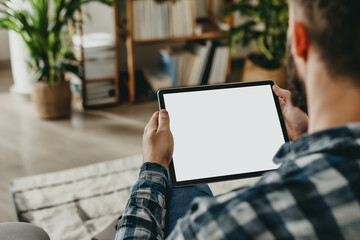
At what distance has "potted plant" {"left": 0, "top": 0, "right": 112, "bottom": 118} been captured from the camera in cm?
247

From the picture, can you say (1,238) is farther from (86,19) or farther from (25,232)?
(86,19)

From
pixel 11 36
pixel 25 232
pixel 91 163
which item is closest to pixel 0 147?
pixel 91 163

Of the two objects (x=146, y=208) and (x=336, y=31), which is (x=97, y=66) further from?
(x=336, y=31)

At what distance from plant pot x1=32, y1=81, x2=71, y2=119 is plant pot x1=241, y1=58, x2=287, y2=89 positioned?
122 cm

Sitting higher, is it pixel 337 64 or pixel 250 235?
pixel 337 64

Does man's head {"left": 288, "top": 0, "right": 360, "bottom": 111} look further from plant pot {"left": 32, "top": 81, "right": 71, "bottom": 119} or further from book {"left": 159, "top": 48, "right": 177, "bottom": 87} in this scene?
book {"left": 159, "top": 48, "right": 177, "bottom": 87}

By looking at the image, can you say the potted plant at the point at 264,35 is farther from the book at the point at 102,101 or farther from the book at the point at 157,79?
the book at the point at 102,101

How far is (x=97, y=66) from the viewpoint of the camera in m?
2.86

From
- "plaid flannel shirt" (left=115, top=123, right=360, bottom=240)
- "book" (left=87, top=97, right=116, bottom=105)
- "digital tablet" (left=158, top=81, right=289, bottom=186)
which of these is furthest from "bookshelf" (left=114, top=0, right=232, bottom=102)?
"plaid flannel shirt" (left=115, top=123, right=360, bottom=240)

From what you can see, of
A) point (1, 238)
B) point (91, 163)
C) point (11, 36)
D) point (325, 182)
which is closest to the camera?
point (325, 182)

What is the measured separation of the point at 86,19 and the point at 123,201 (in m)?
1.43

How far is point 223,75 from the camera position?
10.7ft

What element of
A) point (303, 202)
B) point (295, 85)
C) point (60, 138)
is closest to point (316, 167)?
point (303, 202)

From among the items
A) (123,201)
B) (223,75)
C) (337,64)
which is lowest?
(123,201)
